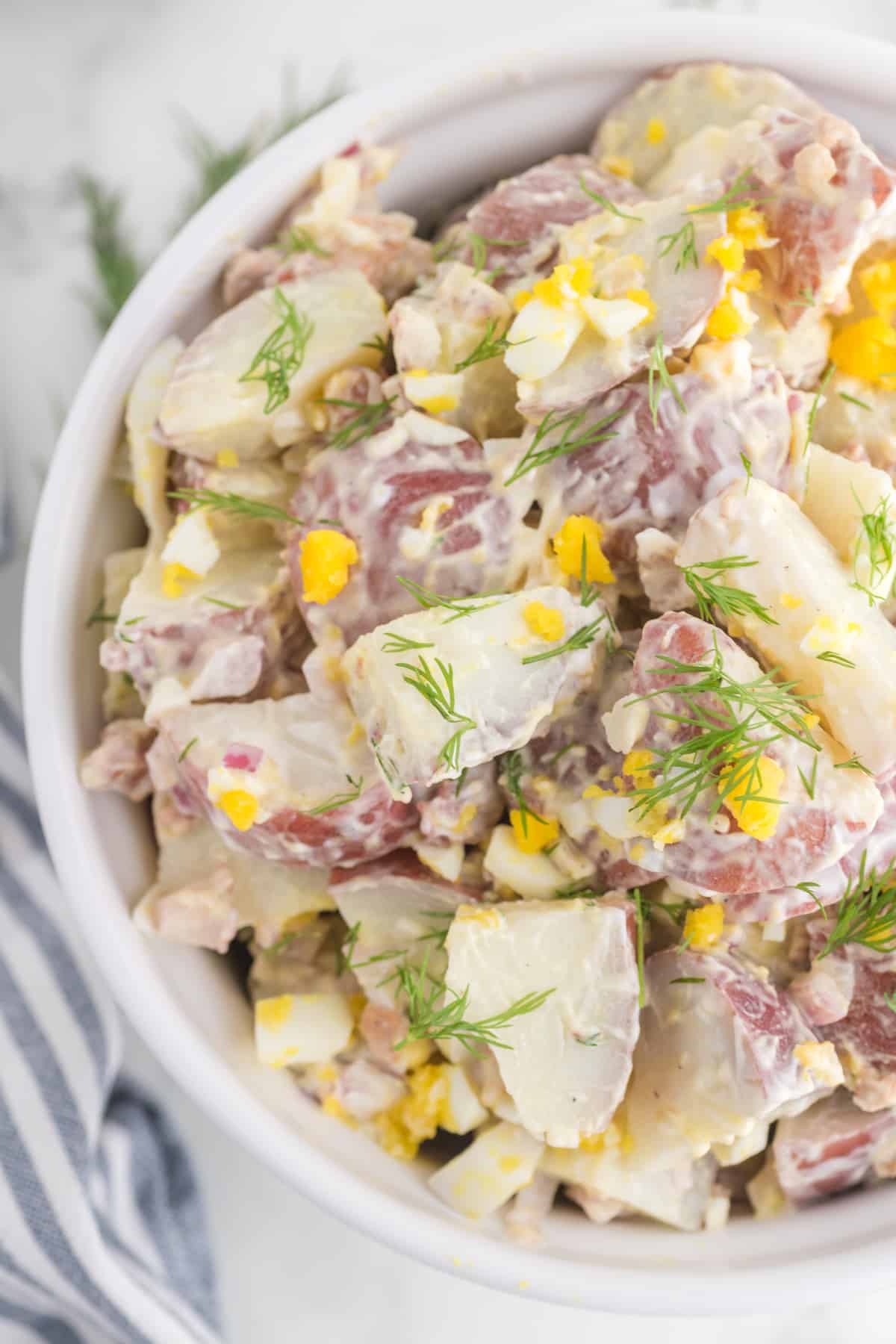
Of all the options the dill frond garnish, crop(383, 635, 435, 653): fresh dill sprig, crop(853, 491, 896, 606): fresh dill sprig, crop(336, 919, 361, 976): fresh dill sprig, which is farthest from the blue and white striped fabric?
crop(853, 491, 896, 606): fresh dill sprig

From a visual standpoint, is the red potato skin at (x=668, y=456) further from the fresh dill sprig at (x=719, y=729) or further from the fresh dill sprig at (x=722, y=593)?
the fresh dill sprig at (x=719, y=729)

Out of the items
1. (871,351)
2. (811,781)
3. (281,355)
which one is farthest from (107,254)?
(811,781)


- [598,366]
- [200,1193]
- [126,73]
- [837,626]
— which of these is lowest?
[200,1193]

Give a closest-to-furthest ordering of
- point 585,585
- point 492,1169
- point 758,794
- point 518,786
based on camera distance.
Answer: point 758,794, point 585,585, point 518,786, point 492,1169

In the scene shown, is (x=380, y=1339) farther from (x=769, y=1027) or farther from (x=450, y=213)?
(x=450, y=213)

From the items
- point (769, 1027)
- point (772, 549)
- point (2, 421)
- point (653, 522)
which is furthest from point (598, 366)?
point (2, 421)

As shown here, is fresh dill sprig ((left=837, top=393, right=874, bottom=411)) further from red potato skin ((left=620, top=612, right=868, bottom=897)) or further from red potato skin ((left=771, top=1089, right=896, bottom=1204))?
red potato skin ((left=771, top=1089, right=896, bottom=1204))

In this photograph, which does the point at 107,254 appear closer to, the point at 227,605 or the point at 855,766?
the point at 227,605
